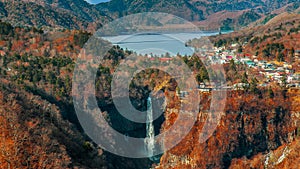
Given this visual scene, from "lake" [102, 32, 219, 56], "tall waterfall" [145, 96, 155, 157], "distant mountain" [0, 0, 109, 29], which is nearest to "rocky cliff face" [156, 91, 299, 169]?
"tall waterfall" [145, 96, 155, 157]

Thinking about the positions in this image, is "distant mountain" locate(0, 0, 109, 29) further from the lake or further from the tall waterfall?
the tall waterfall

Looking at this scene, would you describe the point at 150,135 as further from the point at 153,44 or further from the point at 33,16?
the point at 33,16

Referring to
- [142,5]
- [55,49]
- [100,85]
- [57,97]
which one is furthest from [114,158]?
[142,5]

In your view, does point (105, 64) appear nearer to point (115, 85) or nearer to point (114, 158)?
point (115, 85)

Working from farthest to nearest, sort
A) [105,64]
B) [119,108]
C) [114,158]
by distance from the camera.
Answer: [105,64], [119,108], [114,158]

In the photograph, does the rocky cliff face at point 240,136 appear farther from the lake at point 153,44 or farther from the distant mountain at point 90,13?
the distant mountain at point 90,13

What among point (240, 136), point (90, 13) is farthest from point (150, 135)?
point (90, 13)
